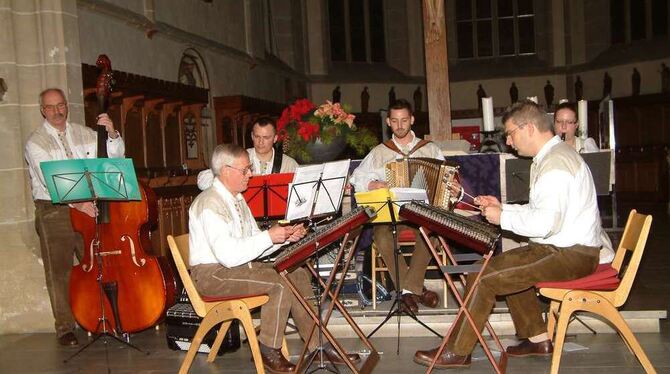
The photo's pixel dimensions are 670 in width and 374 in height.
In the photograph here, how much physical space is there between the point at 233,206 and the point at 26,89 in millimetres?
2773

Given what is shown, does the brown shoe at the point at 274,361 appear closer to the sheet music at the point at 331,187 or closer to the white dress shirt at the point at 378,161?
the sheet music at the point at 331,187

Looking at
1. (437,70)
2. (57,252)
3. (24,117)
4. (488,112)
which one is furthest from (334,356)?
(437,70)

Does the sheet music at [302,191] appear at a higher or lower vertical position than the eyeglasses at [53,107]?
lower

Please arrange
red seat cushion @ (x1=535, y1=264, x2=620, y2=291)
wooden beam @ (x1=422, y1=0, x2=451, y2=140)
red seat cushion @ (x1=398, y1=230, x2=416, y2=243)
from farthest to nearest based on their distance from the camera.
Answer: wooden beam @ (x1=422, y1=0, x2=451, y2=140)
red seat cushion @ (x1=398, y1=230, x2=416, y2=243)
red seat cushion @ (x1=535, y1=264, x2=620, y2=291)

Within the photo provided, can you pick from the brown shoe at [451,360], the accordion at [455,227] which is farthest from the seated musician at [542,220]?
the accordion at [455,227]

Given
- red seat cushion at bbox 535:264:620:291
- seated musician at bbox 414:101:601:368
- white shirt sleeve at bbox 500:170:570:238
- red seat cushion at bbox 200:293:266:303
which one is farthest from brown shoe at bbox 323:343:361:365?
white shirt sleeve at bbox 500:170:570:238

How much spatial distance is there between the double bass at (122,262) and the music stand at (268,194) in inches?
28.8

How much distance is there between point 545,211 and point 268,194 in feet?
7.35

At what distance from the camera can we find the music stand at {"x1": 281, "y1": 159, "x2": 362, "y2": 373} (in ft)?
16.3

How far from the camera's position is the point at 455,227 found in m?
4.42

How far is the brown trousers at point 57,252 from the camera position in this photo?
649 centimetres

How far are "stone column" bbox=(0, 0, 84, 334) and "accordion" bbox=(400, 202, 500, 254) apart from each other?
3.60m

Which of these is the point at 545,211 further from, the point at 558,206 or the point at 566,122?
the point at 566,122

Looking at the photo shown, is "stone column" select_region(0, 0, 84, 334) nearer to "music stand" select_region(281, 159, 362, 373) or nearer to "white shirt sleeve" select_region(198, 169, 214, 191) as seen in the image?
"white shirt sleeve" select_region(198, 169, 214, 191)
